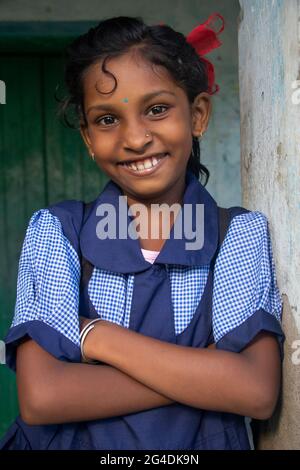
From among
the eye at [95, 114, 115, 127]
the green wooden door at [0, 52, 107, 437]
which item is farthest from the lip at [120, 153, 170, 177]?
the green wooden door at [0, 52, 107, 437]

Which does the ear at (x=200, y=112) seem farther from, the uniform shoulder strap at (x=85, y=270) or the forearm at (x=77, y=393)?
the forearm at (x=77, y=393)

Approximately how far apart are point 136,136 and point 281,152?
38 cm

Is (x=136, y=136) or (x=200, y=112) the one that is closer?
(x=136, y=136)

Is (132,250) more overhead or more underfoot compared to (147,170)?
more underfoot

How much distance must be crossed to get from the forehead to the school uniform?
1.18ft

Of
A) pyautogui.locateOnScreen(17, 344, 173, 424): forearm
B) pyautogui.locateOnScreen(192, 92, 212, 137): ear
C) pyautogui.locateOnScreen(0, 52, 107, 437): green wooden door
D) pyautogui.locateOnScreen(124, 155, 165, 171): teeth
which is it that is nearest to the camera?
pyautogui.locateOnScreen(17, 344, 173, 424): forearm

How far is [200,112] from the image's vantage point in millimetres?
1931

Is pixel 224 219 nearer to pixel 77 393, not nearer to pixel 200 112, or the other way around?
pixel 200 112

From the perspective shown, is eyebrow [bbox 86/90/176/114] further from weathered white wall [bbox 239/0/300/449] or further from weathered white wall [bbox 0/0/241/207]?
weathered white wall [bbox 0/0/241/207]

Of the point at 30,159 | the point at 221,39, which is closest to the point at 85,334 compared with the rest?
the point at 30,159

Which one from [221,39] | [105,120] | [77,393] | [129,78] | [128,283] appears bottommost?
[77,393]

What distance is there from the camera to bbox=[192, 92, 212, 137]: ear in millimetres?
1911

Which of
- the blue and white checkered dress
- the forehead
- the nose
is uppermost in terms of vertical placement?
the forehead

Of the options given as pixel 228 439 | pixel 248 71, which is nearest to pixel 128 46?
pixel 248 71
